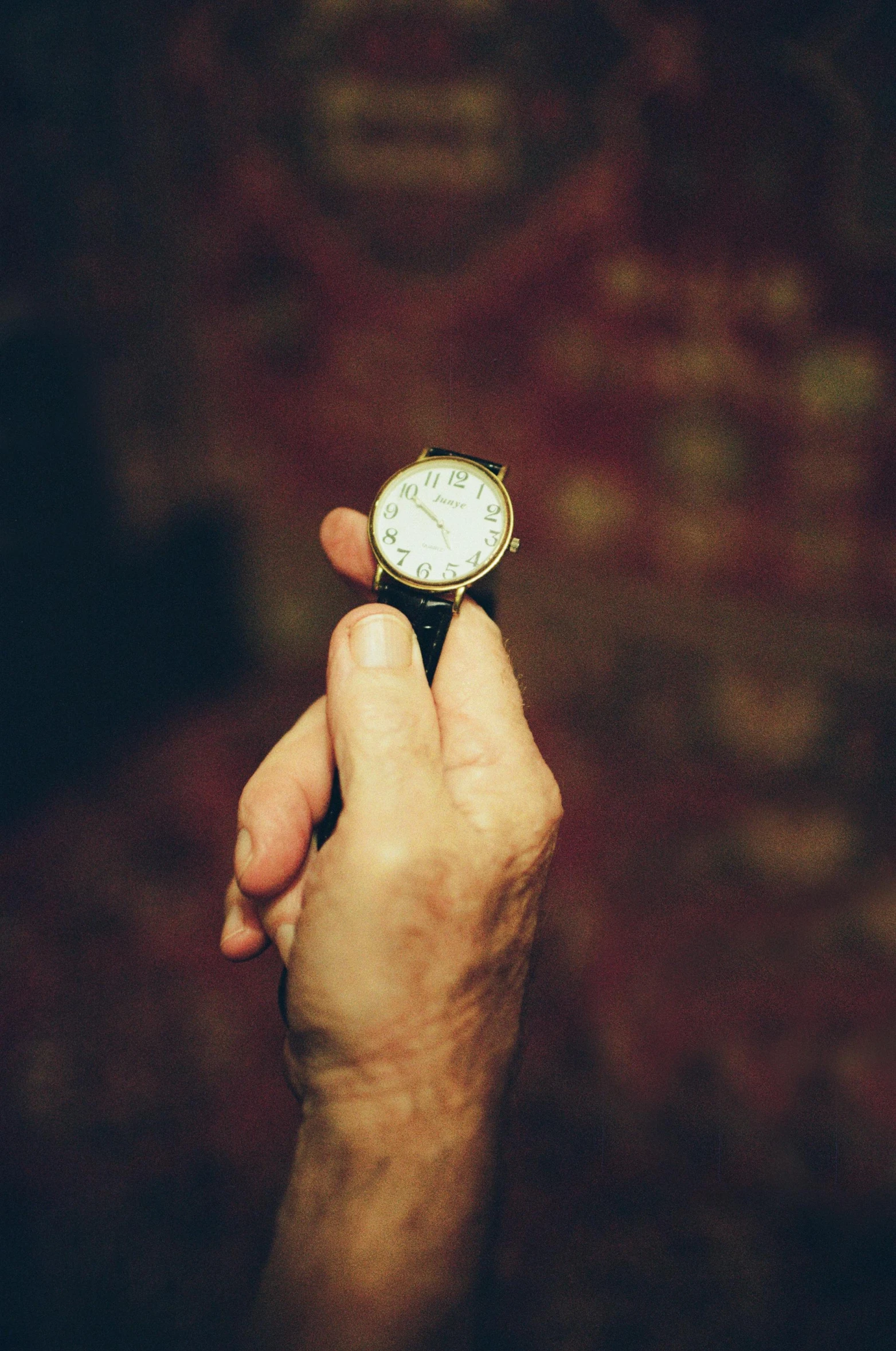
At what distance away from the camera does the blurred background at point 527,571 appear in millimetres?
1889

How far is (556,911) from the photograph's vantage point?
2.55 metres

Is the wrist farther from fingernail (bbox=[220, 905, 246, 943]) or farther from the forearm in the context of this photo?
fingernail (bbox=[220, 905, 246, 943])

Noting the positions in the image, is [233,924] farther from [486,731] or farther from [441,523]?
[441,523]

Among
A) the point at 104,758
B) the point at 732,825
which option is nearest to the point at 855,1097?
the point at 732,825

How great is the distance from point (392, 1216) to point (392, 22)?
117 inches

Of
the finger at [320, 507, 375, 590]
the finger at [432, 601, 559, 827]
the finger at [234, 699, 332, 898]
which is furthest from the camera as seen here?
the finger at [320, 507, 375, 590]

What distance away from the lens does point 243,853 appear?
1.37 m

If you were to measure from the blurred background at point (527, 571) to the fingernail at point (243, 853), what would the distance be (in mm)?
1030

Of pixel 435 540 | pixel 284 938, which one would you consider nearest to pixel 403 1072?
pixel 284 938

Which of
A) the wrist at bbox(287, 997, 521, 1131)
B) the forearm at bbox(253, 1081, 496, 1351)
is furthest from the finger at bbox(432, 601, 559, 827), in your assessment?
the forearm at bbox(253, 1081, 496, 1351)

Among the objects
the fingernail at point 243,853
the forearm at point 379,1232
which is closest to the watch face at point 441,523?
the fingernail at point 243,853

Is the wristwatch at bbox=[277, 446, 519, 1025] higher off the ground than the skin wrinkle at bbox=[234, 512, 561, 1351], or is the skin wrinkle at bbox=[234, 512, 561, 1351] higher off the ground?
the wristwatch at bbox=[277, 446, 519, 1025]

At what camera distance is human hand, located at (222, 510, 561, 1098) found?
1.05 m

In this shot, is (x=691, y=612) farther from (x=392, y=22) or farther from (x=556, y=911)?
(x=392, y=22)
